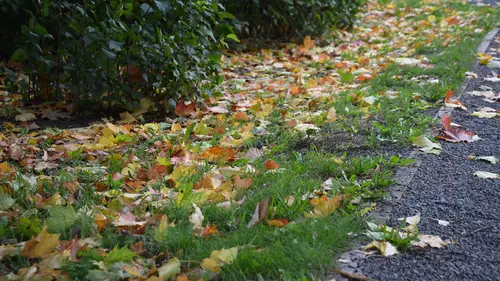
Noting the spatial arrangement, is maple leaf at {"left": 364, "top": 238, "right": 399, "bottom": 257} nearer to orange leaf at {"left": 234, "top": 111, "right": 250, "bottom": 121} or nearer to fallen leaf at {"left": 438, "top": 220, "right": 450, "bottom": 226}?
fallen leaf at {"left": 438, "top": 220, "right": 450, "bottom": 226}

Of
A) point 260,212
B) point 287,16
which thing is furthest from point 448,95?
point 287,16

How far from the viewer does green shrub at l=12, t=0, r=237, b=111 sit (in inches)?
159

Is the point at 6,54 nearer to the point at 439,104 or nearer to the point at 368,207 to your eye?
the point at 439,104

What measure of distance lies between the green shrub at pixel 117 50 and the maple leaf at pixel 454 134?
171cm

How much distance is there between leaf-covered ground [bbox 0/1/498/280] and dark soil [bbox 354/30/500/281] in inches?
3.9

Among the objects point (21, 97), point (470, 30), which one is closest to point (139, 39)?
point (21, 97)

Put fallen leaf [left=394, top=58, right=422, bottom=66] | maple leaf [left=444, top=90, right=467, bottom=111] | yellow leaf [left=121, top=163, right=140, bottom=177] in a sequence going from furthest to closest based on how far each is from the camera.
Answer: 1. fallen leaf [left=394, top=58, right=422, bottom=66]
2. maple leaf [left=444, top=90, right=467, bottom=111]
3. yellow leaf [left=121, top=163, right=140, bottom=177]

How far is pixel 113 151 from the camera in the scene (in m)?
3.52

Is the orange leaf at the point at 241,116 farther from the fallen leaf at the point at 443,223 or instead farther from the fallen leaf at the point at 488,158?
the fallen leaf at the point at 443,223

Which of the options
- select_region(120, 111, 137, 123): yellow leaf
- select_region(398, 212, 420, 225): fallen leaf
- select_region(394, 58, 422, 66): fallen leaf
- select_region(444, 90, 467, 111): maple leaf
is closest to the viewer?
select_region(398, 212, 420, 225): fallen leaf

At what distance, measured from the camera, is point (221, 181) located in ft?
9.73

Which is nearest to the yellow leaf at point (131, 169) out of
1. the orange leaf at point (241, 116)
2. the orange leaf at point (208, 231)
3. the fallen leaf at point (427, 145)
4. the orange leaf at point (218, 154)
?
the orange leaf at point (218, 154)

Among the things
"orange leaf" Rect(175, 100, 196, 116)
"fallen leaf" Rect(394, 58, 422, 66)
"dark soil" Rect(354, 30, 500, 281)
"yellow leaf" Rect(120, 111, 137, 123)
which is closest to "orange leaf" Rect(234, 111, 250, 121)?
"orange leaf" Rect(175, 100, 196, 116)

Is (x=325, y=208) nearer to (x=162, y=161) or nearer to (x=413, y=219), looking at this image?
(x=413, y=219)
